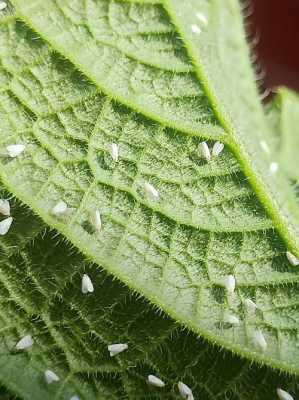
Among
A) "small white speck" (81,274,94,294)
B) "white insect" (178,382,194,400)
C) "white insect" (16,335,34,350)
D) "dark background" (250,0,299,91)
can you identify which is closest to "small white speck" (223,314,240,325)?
"white insect" (178,382,194,400)

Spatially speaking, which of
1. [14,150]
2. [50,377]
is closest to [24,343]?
[50,377]

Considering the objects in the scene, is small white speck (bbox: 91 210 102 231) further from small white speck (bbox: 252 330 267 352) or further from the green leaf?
the green leaf

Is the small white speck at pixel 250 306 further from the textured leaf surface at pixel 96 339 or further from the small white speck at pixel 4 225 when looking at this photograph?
the small white speck at pixel 4 225

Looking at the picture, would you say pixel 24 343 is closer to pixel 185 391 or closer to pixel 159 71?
pixel 185 391

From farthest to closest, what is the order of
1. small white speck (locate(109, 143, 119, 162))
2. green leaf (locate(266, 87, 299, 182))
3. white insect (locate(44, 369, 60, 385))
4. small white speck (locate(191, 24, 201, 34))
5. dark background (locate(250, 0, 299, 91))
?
1. dark background (locate(250, 0, 299, 91))
2. green leaf (locate(266, 87, 299, 182))
3. small white speck (locate(191, 24, 201, 34))
4. small white speck (locate(109, 143, 119, 162))
5. white insect (locate(44, 369, 60, 385))

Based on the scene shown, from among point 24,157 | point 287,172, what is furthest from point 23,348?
point 287,172

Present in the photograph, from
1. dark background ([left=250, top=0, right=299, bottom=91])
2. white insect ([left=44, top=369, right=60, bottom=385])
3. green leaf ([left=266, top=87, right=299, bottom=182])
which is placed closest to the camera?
white insect ([left=44, top=369, right=60, bottom=385])
